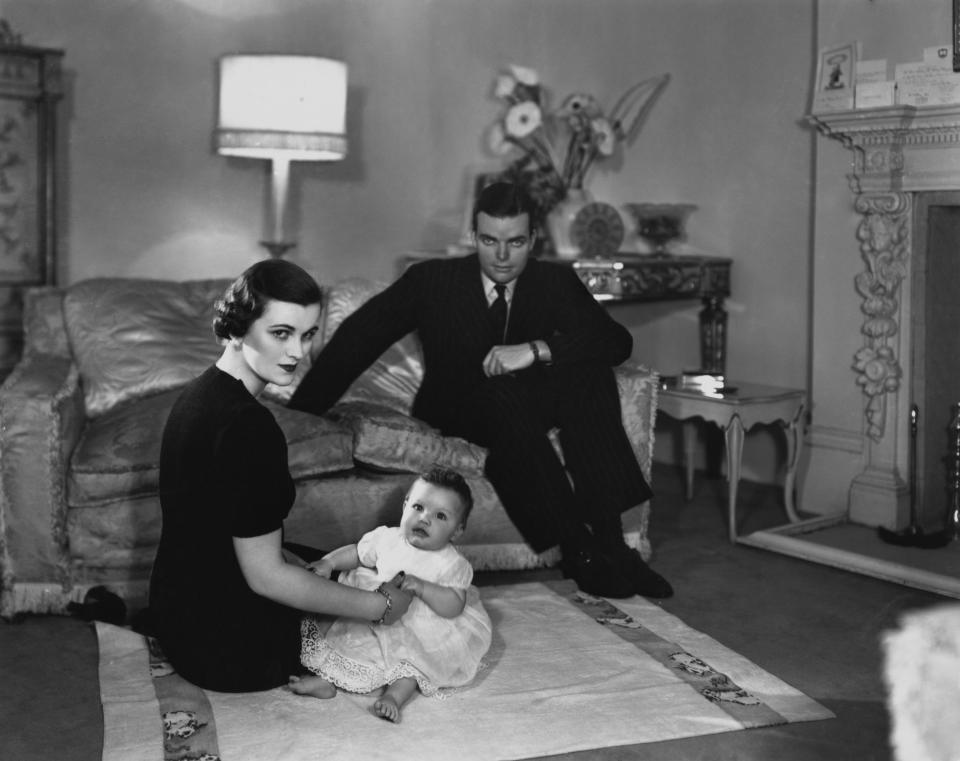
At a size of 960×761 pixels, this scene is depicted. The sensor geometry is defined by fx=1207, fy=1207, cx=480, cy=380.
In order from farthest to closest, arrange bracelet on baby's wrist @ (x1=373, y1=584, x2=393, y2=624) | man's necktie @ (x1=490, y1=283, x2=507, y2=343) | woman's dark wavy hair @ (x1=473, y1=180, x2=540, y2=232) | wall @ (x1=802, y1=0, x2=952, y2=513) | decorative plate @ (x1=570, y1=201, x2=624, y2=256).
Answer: decorative plate @ (x1=570, y1=201, x2=624, y2=256), wall @ (x1=802, y1=0, x2=952, y2=513), man's necktie @ (x1=490, y1=283, x2=507, y2=343), woman's dark wavy hair @ (x1=473, y1=180, x2=540, y2=232), bracelet on baby's wrist @ (x1=373, y1=584, x2=393, y2=624)

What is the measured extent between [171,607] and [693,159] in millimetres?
3071

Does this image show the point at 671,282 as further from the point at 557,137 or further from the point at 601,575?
the point at 601,575

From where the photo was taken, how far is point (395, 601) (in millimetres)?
2367

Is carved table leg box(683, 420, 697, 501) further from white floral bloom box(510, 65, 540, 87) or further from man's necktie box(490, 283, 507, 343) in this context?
white floral bloom box(510, 65, 540, 87)

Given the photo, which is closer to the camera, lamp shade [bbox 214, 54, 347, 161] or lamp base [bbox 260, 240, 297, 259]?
lamp shade [bbox 214, 54, 347, 161]

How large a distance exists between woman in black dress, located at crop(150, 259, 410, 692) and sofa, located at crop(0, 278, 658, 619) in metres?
0.57

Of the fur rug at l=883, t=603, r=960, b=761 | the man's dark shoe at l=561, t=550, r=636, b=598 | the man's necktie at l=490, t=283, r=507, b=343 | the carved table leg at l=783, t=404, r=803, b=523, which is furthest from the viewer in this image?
the carved table leg at l=783, t=404, r=803, b=523

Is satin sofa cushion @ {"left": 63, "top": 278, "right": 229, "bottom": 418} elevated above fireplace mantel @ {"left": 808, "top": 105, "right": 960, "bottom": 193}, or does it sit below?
below

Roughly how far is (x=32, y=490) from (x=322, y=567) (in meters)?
0.81

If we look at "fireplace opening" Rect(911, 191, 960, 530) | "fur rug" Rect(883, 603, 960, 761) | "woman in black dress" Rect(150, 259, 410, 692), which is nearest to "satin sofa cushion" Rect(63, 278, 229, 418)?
"woman in black dress" Rect(150, 259, 410, 692)

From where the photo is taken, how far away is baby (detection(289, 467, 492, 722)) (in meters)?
2.46

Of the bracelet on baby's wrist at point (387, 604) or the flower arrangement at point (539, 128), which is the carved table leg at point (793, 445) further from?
the bracelet on baby's wrist at point (387, 604)

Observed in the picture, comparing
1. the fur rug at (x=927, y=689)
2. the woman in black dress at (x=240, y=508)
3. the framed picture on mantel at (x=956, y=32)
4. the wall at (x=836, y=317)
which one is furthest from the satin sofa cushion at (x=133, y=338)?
the fur rug at (x=927, y=689)

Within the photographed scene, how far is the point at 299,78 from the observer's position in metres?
3.89
